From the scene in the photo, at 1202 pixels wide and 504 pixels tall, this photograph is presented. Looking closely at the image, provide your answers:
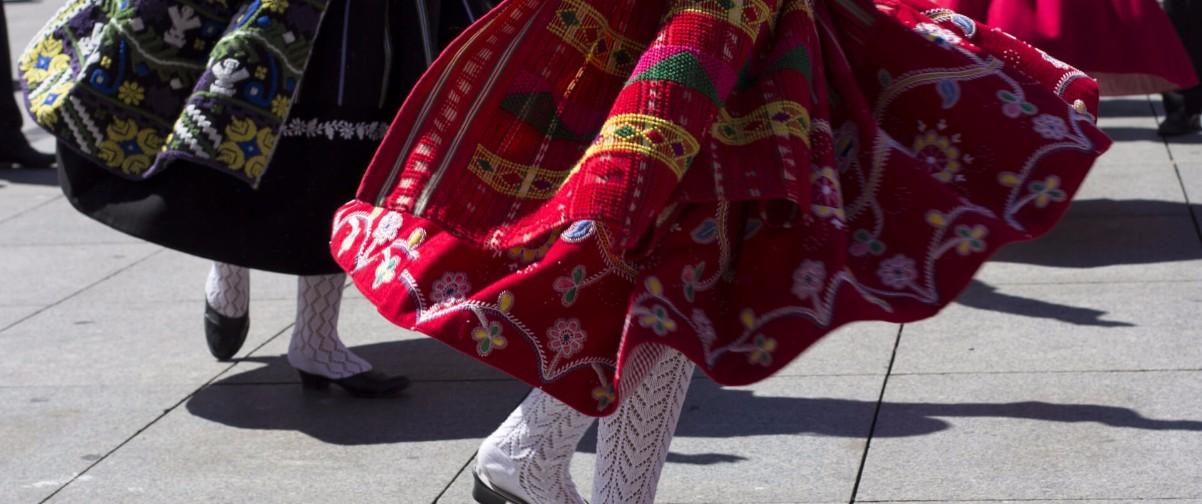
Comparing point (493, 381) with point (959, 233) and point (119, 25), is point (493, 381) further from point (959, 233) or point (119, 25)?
point (959, 233)

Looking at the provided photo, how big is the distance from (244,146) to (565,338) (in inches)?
58.2

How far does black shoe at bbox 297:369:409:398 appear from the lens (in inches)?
175

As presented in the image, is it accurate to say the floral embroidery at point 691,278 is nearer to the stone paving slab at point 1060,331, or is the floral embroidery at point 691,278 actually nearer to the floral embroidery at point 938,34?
the floral embroidery at point 938,34

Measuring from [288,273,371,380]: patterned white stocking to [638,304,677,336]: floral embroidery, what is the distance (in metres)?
1.98

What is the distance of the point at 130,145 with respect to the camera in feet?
13.0

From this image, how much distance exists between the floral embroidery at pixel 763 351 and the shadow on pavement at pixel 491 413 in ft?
4.30

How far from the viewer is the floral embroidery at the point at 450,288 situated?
8.59 ft

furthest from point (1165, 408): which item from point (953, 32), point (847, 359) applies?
point (953, 32)

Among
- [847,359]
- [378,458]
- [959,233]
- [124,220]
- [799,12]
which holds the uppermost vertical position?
[799,12]

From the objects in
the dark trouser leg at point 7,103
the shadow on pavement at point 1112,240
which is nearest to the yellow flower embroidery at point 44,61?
the shadow on pavement at point 1112,240

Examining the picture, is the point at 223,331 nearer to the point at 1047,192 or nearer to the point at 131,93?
the point at 131,93

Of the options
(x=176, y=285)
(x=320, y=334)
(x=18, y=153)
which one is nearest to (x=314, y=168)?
(x=320, y=334)

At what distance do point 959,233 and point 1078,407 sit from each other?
5.23 feet

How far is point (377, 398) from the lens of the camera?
4.49 meters
